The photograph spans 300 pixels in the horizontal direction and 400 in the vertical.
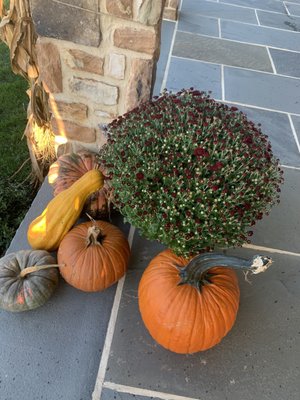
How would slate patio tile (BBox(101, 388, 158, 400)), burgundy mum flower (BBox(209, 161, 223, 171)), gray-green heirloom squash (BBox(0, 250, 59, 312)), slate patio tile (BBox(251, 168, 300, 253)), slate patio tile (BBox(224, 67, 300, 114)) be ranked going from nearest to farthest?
burgundy mum flower (BBox(209, 161, 223, 171)) → slate patio tile (BBox(101, 388, 158, 400)) → gray-green heirloom squash (BBox(0, 250, 59, 312)) → slate patio tile (BBox(251, 168, 300, 253)) → slate patio tile (BBox(224, 67, 300, 114))

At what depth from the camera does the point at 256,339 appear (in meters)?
1.53

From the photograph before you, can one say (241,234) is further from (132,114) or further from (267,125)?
(267,125)

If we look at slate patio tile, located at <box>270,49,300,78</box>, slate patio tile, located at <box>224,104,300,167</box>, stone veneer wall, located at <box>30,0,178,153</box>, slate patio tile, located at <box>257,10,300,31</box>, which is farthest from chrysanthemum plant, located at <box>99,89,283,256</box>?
slate patio tile, located at <box>257,10,300,31</box>

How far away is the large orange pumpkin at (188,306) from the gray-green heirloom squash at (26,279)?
44 centimetres

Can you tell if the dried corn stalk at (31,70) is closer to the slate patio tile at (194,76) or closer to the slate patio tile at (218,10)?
the slate patio tile at (194,76)

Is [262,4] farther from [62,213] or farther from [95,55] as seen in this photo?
[62,213]

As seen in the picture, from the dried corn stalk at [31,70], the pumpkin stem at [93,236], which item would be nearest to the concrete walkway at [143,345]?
the pumpkin stem at [93,236]

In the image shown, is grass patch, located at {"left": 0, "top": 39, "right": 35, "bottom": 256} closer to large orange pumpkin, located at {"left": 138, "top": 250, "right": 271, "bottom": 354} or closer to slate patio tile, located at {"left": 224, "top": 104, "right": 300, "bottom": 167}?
large orange pumpkin, located at {"left": 138, "top": 250, "right": 271, "bottom": 354}

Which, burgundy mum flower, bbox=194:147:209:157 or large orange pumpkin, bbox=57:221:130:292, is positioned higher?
burgundy mum flower, bbox=194:147:209:157

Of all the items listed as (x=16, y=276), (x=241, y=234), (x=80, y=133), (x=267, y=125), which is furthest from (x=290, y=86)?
(x=16, y=276)

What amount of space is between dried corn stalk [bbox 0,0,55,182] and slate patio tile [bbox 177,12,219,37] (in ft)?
6.90

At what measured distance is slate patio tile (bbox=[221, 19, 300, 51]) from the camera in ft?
12.4

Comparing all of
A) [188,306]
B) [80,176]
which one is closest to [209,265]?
[188,306]

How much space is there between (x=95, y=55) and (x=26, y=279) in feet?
3.36
